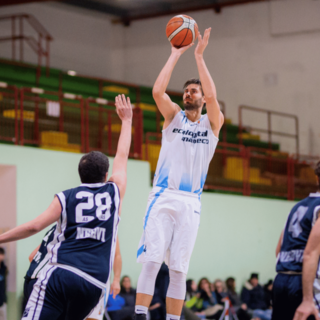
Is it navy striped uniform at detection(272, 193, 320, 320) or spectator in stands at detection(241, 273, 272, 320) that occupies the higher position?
navy striped uniform at detection(272, 193, 320, 320)

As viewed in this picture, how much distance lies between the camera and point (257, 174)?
46.6 feet

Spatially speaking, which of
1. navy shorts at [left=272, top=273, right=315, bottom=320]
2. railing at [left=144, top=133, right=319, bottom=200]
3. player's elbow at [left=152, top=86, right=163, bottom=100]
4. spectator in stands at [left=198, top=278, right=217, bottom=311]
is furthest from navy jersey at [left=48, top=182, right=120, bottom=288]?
railing at [left=144, top=133, right=319, bottom=200]

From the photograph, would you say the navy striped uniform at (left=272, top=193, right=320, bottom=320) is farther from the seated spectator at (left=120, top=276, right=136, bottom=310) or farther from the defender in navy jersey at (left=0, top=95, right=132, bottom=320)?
the seated spectator at (left=120, top=276, right=136, bottom=310)

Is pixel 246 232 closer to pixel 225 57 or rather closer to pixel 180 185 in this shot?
pixel 225 57

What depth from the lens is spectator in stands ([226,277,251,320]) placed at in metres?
11.9

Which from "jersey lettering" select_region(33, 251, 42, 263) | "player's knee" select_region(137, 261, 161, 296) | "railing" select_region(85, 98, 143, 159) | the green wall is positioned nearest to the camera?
"jersey lettering" select_region(33, 251, 42, 263)

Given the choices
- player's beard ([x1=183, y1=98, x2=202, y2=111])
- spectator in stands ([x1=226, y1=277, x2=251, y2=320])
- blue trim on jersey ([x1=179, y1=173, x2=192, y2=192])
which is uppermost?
player's beard ([x1=183, y1=98, x2=202, y2=111])

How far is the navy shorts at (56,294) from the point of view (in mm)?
3879

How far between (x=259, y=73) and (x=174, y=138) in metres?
12.9

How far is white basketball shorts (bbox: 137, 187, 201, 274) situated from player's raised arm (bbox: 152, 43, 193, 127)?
2.61 ft

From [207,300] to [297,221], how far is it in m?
7.82

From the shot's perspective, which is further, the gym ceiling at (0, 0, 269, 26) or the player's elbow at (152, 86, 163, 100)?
the gym ceiling at (0, 0, 269, 26)

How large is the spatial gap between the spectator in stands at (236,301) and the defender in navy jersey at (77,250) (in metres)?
8.46

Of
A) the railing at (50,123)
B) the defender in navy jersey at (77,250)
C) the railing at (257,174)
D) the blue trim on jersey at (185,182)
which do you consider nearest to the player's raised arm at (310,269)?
the defender in navy jersey at (77,250)
